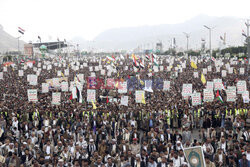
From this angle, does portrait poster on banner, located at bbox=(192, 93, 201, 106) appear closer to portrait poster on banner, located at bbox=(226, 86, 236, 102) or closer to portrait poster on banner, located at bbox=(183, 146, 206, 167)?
portrait poster on banner, located at bbox=(226, 86, 236, 102)

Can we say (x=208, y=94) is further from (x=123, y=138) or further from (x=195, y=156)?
(x=195, y=156)

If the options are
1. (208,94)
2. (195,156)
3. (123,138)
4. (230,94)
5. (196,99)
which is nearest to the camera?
(195,156)

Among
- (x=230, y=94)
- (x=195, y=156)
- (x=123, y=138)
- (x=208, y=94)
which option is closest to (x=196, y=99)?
(x=208, y=94)

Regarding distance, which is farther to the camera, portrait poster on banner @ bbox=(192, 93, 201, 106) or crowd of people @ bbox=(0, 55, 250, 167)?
portrait poster on banner @ bbox=(192, 93, 201, 106)

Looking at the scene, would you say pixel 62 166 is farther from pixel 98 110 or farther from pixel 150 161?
pixel 98 110

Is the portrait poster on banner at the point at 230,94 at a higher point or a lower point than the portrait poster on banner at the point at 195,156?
higher

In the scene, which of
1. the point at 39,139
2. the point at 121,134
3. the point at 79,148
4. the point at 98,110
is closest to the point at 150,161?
the point at 79,148

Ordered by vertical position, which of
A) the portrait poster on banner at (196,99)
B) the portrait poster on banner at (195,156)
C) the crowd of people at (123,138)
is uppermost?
the portrait poster on banner at (196,99)

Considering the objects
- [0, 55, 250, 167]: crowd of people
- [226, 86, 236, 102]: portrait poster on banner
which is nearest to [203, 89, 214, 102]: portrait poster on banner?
[226, 86, 236, 102]: portrait poster on banner

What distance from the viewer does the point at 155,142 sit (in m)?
10.4

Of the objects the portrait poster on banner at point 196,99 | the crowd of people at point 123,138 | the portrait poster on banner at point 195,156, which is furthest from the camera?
the portrait poster on banner at point 196,99

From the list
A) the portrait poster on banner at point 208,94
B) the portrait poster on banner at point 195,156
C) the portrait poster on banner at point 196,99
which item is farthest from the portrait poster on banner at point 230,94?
the portrait poster on banner at point 195,156

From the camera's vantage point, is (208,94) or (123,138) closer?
(123,138)

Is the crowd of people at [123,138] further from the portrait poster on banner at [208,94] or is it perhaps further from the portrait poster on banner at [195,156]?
the portrait poster on banner at [208,94]
